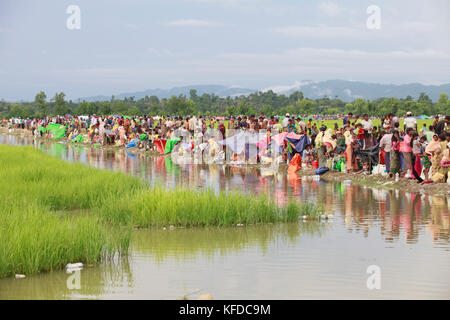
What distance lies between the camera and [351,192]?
60.2 feet

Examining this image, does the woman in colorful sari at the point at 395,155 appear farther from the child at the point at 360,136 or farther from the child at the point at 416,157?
the child at the point at 360,136

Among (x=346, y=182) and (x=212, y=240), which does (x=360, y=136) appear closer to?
(x=346, y=182)

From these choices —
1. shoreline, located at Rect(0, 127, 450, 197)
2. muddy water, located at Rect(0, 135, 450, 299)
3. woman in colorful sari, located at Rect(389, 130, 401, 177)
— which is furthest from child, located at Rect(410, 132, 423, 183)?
muddy water, located at Rect(0, 135, 450, 299)

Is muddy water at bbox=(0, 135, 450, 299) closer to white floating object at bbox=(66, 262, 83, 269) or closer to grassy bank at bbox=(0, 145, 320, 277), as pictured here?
white floating object at bbox=(66, 262, 83, 269)

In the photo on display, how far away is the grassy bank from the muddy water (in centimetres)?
29

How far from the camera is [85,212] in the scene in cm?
1458

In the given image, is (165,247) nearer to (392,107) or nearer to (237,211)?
(237,211)

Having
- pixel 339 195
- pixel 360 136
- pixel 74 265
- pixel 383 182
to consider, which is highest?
pixel 360 136

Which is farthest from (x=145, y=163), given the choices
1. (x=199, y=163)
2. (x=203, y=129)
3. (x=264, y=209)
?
(x=264, y=209)

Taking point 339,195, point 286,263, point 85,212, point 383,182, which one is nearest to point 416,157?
point 383,182

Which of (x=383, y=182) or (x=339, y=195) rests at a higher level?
(x=383, y=182)

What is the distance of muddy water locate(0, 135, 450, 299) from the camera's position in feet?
27.7

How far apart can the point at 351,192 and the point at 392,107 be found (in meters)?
136

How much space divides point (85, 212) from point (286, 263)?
616 centimetres
